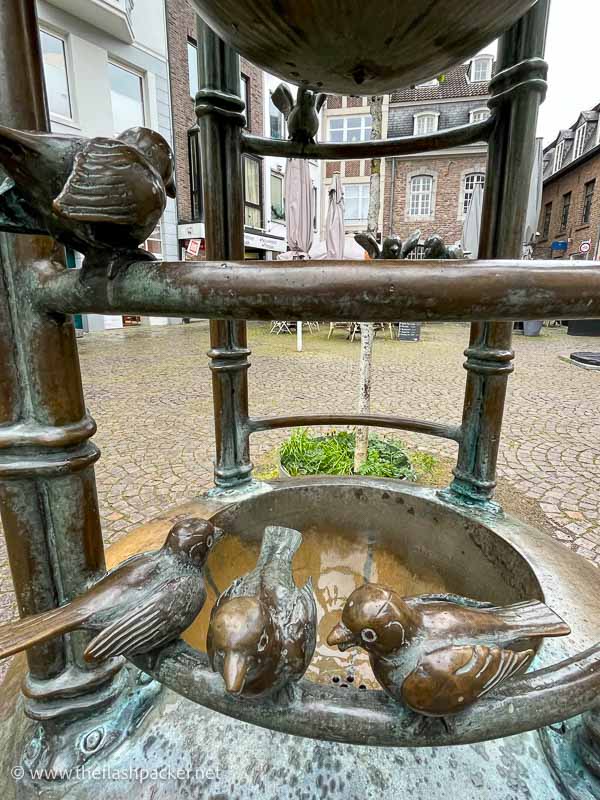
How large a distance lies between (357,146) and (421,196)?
2162 cm

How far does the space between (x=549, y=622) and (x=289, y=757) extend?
1.29ft

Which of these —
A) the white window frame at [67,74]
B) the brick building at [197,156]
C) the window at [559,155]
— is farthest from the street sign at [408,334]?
the window at [559,155]

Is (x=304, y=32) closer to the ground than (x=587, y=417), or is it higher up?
higher up

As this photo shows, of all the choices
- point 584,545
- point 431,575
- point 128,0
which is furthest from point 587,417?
point 128,0

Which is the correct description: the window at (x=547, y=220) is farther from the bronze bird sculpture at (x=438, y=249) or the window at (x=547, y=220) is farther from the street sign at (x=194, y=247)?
the bronze bird sculpture at (x=438, y=249)

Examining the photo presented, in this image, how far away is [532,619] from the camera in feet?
1.60

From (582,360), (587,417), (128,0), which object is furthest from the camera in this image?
(128,0)

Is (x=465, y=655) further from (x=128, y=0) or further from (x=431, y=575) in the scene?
(x=128, y=0)

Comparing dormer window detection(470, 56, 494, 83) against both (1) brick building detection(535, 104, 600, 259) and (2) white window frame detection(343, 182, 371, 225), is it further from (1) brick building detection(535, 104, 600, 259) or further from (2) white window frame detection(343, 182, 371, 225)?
(2) white window frame detection(343, 182, 371, 225)

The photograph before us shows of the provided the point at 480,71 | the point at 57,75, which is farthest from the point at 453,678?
the point at 480,71

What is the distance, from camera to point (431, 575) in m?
1.13

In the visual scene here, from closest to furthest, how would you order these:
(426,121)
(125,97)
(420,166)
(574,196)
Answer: (125,97)
(574,196)
(420,166)
(426,121)

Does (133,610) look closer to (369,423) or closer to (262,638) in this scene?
(262,638)

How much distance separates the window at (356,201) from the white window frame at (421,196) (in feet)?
6.86
